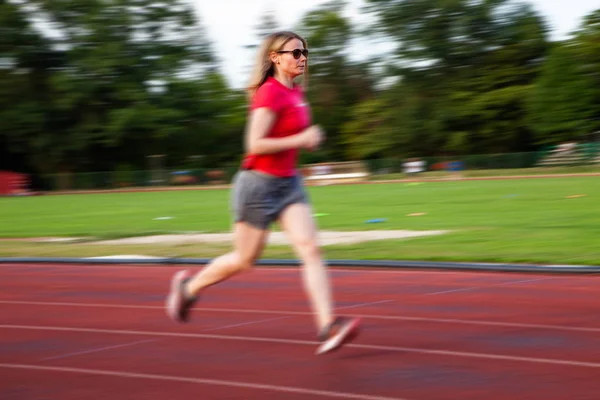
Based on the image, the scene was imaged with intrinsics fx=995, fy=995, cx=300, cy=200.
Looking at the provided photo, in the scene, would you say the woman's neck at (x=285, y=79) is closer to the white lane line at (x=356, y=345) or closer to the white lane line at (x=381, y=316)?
the white lane line at (x=356, y=345)

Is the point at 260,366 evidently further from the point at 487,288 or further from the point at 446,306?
the point at 487,288

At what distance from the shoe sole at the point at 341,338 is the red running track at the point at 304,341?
0.08 metres

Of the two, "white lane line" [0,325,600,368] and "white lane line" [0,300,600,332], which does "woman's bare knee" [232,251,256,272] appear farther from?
"white lane line" [0,300,600,332]

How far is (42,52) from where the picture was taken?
193 ft

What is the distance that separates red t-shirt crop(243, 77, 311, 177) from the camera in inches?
207

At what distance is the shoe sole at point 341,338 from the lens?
5.22 meters

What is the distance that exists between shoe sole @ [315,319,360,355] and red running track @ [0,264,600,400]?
3.0 inches

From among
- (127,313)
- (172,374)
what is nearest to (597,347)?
(172,374)

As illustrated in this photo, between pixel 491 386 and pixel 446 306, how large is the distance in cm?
237

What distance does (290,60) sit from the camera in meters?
5.31

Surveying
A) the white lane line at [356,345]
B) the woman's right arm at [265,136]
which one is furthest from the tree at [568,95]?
the woman's right arm at [265,136]

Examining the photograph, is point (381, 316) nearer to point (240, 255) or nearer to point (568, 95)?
point (240, 255)

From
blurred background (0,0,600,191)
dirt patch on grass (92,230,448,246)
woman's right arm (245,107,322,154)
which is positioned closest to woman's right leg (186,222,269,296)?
woman's right arm (245,107,322,154)

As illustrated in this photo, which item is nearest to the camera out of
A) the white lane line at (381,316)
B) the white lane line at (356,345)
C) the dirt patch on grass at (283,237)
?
the white lane line at (356,345)
